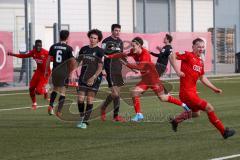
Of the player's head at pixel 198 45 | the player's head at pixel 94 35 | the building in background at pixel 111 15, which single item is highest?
the building in background at pixel 111 15

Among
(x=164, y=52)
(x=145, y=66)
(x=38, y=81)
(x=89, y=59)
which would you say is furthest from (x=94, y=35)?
(x=164, y=52)

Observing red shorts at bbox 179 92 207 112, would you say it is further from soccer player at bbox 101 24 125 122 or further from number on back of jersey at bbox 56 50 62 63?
number on back of jersey at bbox 56 50 62 63

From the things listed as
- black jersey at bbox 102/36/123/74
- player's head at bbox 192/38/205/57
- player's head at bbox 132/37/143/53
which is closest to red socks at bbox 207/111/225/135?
player's head at bbox 192/38/205/57

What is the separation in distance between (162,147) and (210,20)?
42560 millimetres

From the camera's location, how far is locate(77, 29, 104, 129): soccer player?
603 inches

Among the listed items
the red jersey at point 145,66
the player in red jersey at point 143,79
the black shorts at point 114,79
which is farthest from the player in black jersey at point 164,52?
the black shorts at point 114,79

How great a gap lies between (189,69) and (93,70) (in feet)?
9.23

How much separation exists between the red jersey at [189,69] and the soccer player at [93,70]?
233 cm

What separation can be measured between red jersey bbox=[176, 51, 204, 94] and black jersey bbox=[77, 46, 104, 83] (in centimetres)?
233

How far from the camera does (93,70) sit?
1577 cm

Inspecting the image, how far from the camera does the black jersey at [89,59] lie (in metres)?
15.3

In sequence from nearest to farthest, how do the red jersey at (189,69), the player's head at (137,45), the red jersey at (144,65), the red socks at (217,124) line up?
the red socks at (217,124), the red jersey at (189,69), the player's head at (137,45), the red jersey at (144,65)

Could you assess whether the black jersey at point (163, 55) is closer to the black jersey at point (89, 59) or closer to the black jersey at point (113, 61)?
the black jersey at point (113, 61)

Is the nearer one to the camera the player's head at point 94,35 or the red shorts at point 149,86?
the player's head at point 94,35
